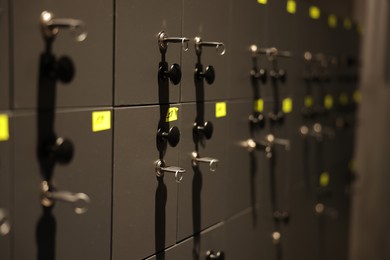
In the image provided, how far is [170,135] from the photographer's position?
1.46 m

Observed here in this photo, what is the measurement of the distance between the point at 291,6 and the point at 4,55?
162 cm

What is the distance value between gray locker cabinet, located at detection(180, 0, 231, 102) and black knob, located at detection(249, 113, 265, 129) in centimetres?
26

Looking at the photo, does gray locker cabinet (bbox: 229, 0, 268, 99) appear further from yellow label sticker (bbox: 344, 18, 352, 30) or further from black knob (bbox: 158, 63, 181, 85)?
yellow label sticker (bbox: 344, 18, 352, 30)

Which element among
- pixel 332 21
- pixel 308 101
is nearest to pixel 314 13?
pixel 332 21

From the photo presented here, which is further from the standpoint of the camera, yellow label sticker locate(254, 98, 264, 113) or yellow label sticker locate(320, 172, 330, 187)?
yellow label sticker locate(320, 172, 330, 187)

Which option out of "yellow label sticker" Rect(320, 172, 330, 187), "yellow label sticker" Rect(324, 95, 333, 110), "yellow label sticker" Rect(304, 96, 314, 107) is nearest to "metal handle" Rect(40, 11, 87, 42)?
"yellow label sticker" Rect(304, 96, 314, 107)

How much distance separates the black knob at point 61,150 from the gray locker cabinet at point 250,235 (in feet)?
3.14

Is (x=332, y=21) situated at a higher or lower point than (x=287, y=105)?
higher

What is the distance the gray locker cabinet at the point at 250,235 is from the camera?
1960mm

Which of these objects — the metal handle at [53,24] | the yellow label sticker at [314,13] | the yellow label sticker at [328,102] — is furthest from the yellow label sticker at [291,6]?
the metal handle at [53,24]

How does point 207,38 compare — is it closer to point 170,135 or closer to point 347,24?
point 170,135

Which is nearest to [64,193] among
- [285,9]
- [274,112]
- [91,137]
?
[91,137]

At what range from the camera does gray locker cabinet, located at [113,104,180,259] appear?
51.9 inches

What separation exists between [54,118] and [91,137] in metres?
0.13
